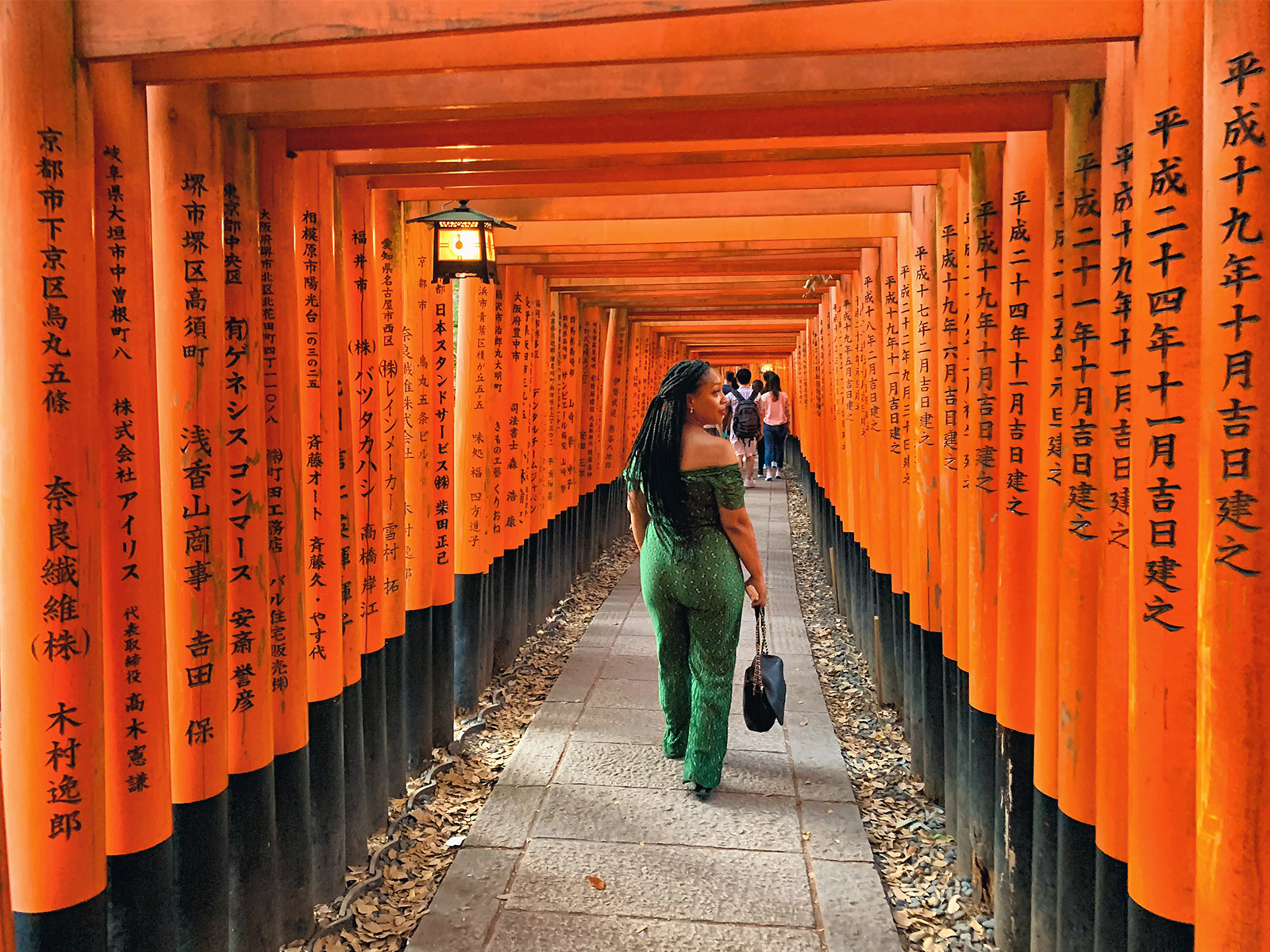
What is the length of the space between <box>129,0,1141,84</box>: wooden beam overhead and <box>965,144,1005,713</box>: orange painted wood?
1275mm

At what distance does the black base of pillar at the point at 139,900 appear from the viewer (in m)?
2.50

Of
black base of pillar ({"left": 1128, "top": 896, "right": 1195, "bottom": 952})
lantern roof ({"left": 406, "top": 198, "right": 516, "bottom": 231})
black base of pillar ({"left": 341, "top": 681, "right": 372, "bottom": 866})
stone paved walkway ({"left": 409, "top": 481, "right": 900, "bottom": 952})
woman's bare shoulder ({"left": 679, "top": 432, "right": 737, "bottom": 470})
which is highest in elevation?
lantern roof ({"left": 406, "top": 198, "right": 516, "bottom": 231})

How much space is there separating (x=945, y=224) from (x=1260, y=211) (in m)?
2.27

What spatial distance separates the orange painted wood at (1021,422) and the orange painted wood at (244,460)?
2.52 meters

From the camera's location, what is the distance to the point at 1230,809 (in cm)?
179

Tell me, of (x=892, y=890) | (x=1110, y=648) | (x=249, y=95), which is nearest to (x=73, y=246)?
(x=249, y=95)

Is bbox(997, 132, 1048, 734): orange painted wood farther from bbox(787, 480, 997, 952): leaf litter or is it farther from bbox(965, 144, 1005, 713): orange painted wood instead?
bbox(787, 480, 997, 952): leaf litter

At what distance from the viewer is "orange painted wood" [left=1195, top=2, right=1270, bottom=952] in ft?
5.70

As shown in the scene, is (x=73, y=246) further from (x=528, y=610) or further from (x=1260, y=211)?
(x=528, y=610)

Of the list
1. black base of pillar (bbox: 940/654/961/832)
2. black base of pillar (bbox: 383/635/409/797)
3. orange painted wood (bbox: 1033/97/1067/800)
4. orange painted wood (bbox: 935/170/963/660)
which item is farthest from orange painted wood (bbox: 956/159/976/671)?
black base of pillar (bbox: 383/635/409/797)

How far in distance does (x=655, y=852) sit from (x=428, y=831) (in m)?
1.09

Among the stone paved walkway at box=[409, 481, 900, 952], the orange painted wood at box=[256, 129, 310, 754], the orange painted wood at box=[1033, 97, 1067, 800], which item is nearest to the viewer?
the orange painted wood at box=[1033, 97, 1067, 800]

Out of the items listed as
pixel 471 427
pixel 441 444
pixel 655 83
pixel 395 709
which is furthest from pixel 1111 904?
pixel 471 427

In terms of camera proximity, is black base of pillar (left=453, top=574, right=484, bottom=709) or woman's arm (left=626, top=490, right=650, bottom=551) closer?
woman's arm (left=626, top=490, right=650, bottom=551)
